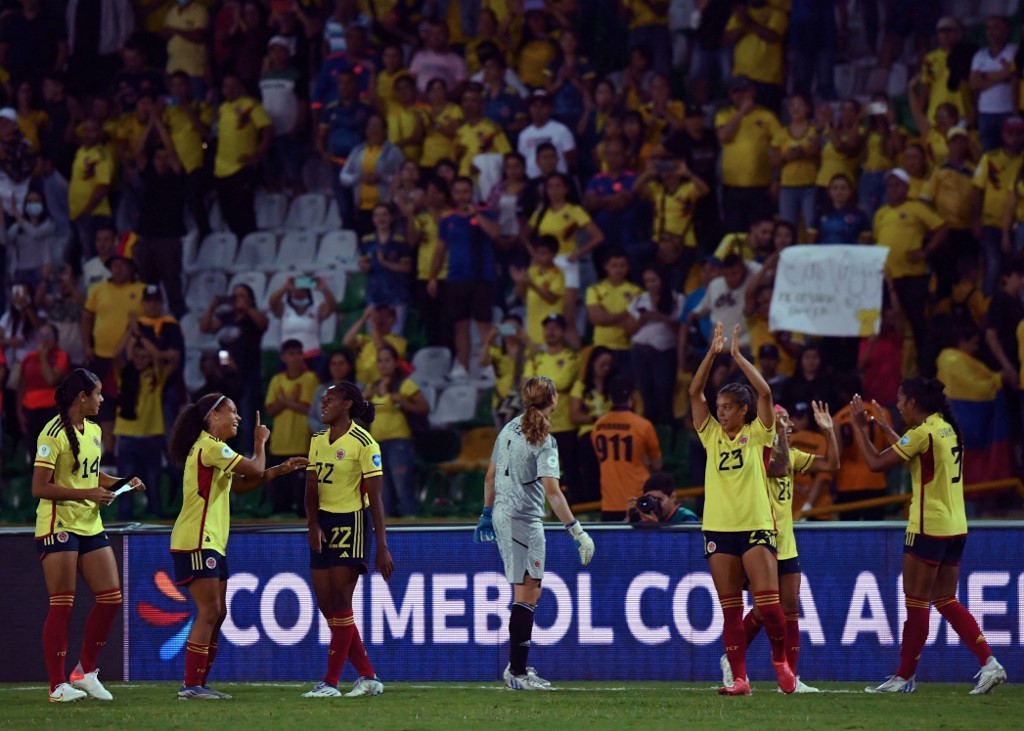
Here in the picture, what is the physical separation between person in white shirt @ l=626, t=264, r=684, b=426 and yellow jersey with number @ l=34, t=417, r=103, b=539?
23.7 ft

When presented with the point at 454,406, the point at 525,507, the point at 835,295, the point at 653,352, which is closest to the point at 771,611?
the point at 525,507

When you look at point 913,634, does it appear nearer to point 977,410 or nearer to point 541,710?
point 541,710

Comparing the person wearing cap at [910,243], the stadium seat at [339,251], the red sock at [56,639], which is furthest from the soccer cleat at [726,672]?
the stadium seat at [339,251]

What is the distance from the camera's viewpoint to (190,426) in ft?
34.0

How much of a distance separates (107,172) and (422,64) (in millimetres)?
3775

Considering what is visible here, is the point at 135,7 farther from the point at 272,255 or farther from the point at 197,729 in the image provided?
the point at 197,729

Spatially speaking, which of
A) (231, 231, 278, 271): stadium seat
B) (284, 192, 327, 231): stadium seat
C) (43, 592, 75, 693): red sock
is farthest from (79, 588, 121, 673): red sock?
(284, 192, 327, 231): stadium seat

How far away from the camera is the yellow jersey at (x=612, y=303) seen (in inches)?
664

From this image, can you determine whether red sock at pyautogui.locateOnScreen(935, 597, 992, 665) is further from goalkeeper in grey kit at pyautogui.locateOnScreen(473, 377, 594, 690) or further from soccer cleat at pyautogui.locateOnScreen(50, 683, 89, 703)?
soccer cleat at pyautogui.locateOnScreen(50, 683, 89, 703)

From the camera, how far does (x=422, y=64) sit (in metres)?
20.2

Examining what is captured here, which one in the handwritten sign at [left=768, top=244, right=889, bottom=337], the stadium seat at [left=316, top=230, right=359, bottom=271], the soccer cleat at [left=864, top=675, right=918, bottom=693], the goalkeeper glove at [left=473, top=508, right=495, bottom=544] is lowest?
the soccer cleat at [left=864, top=675, right=918, bottom=693]

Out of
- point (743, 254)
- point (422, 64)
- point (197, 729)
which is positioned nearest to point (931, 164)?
point (743, 254)

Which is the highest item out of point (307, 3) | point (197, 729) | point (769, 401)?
point (307, 3)

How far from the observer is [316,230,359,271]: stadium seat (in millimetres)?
19531
